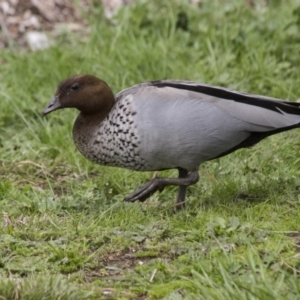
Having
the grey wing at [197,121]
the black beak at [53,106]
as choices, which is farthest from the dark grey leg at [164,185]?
the black beak at [53,106]

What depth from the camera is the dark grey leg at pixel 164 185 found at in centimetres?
525

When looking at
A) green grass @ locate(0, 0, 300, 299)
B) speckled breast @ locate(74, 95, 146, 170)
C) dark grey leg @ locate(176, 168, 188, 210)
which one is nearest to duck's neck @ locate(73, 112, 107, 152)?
speckled breast @ locate(74, 95, 146, 170)

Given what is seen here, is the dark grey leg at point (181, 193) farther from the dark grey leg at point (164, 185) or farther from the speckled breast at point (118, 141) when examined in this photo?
the speckled breast at point (118, 141)

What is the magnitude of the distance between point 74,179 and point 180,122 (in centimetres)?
135

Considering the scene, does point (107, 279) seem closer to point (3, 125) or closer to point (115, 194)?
point (115, 194)

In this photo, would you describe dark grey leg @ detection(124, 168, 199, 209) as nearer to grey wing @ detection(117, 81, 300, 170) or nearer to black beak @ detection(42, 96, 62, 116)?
grey wing @ detection(117, 81, 300, 170)

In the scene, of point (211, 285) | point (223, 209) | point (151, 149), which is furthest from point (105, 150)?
point (211, 285)

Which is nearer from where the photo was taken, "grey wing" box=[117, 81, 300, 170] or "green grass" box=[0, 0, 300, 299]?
"green grass" box=[0, 0, 300, 299]

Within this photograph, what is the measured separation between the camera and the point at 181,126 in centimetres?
502

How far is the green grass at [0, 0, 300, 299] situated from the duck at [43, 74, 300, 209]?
264 millimetres

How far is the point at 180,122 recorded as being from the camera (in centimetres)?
503

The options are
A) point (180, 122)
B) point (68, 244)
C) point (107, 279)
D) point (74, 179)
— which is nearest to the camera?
point (107, 279)

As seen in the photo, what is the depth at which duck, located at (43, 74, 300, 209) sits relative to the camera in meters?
5.04

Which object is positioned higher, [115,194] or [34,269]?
[34,269]
